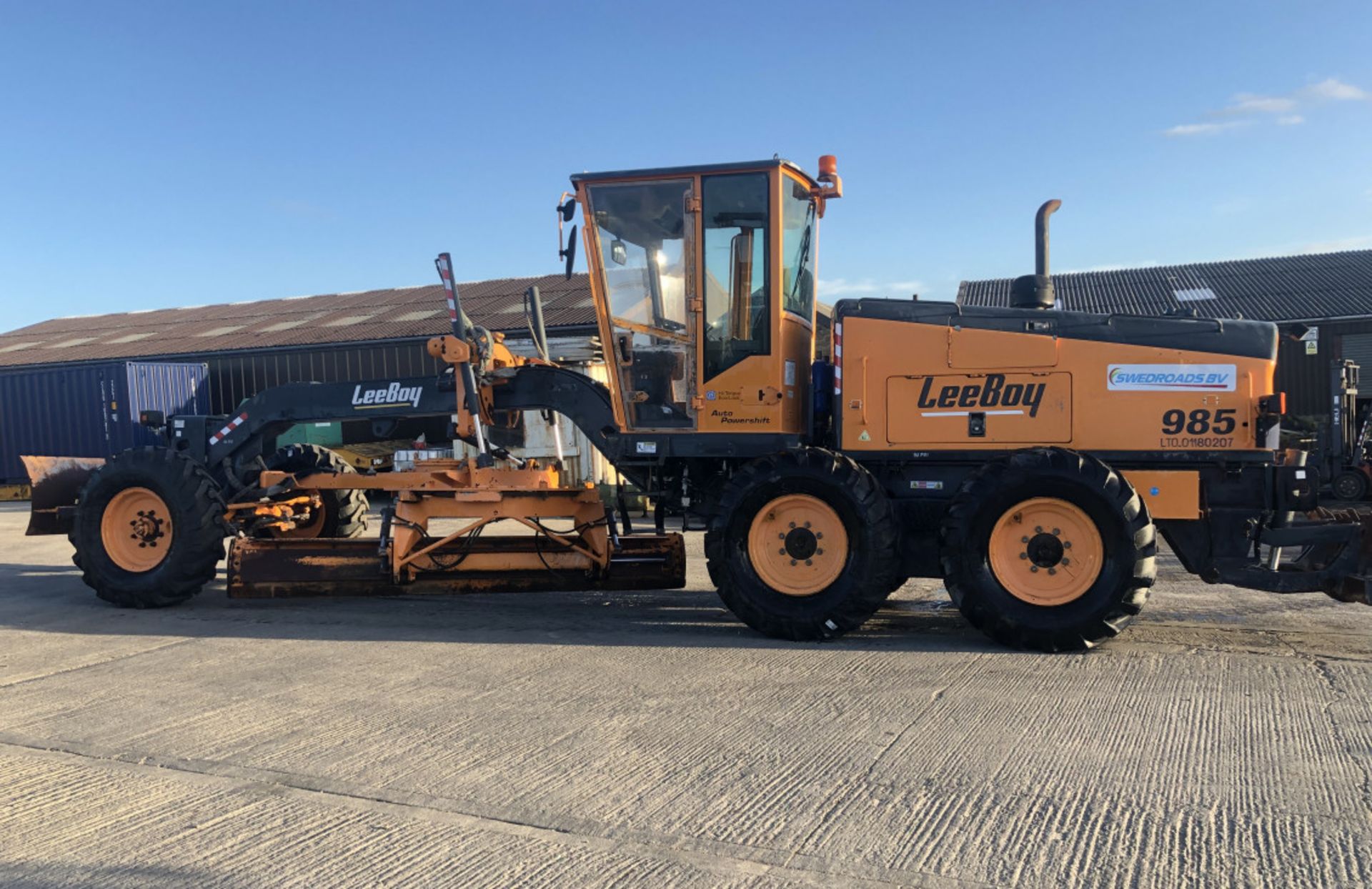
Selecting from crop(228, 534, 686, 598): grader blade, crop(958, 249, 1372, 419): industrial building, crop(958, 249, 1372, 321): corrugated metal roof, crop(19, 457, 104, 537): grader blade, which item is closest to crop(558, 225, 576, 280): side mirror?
crop(228, 534, 686, 598): grader blade

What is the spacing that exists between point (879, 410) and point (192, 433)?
19.9 ft

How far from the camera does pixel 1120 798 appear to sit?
3709 millimetres

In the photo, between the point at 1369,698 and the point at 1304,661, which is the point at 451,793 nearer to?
the point at 1369,698

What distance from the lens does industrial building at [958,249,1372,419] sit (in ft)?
72.4

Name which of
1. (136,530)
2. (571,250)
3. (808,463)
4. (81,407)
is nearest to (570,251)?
(571,250)

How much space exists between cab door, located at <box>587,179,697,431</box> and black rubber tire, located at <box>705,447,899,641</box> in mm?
809

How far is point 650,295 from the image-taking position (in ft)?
23.4

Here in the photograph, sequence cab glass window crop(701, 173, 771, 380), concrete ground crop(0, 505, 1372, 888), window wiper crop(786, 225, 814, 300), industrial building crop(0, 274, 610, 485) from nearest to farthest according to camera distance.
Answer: concrete ground crop(0, 505, 1372, 888) → cab glass window crop(701, 173, 771, 380) → window wiper crop(786, 225, 814, 300) → industrial building crop(0, 274, 610, 485)

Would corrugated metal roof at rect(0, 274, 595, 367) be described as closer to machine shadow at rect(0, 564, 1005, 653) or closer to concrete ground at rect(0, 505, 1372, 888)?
machine shadow at rect(0, 564, 1005, 653)

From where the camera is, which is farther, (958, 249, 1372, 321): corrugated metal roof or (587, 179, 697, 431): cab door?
(958, 249, 1372, 321): corrugated metal roof

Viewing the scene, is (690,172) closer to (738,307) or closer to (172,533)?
(738,307)

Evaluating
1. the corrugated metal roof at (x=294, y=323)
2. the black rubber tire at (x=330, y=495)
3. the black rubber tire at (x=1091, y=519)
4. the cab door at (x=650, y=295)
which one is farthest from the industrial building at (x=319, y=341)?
the black rubber tire at (x=1091, y=519)

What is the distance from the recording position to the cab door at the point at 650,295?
22.9 feet

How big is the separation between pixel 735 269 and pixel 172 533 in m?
5.05
